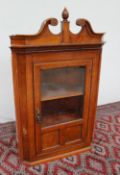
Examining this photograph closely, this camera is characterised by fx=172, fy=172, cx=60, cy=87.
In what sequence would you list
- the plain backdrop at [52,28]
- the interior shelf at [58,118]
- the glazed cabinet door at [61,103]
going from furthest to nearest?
the plain backdrop at [52,28], the interior shelf at [58,118], the glazed cabinet door at [61,103]

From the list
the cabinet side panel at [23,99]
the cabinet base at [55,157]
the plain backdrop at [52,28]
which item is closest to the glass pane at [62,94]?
the cabinet side panel at [23,99]

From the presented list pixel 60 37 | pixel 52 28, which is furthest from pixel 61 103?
pixel 52 28

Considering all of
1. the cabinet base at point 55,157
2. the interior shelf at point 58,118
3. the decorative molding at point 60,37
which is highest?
the decorative molding at point 60,37

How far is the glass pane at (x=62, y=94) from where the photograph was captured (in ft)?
4.35

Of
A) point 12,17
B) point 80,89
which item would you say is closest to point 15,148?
point 80,89

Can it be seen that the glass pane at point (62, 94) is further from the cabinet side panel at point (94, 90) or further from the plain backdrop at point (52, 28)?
the plain backdrop at point (52, 28)

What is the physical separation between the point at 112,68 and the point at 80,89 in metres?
1.22

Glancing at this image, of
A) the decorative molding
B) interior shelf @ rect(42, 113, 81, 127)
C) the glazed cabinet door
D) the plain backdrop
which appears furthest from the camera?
the plain backdrop

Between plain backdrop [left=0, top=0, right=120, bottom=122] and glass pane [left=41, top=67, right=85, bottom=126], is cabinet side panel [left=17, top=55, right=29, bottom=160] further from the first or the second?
plain backdrop [left=0, top=0, right=120, bottom=122]

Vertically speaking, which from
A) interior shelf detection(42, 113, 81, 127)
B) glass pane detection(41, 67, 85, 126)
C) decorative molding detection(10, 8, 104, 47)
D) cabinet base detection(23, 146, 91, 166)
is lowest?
cabinet base detection(23, 146, 91, 166)


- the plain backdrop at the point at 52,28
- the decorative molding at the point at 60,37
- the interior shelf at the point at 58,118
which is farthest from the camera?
the plain backdrop at the point at 52,28

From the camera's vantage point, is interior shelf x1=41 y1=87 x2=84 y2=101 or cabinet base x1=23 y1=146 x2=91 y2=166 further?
cabinet base x1=23 y1=146 x2=91 y2=166

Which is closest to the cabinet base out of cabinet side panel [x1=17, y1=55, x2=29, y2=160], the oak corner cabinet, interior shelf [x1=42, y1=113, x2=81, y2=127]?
the oak corner cabinet

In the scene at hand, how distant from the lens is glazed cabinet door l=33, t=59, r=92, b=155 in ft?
4.15
